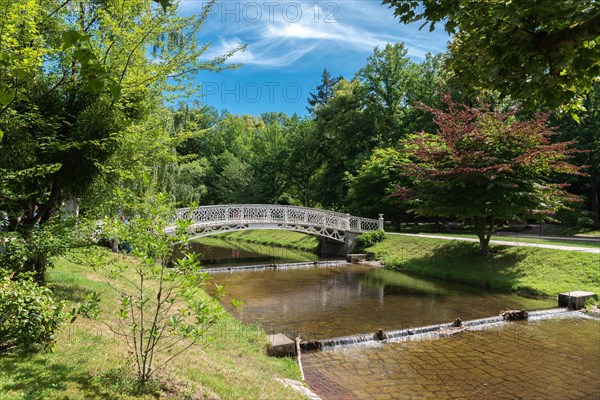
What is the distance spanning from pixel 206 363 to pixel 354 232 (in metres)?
19.2

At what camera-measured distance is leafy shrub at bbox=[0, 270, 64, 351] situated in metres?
4.05

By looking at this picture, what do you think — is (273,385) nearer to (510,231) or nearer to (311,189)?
(510,231)

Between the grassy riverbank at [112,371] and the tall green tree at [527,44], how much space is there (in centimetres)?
382

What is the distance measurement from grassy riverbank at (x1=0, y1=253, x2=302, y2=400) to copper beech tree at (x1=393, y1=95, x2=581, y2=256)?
37.8 ft

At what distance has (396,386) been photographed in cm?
630

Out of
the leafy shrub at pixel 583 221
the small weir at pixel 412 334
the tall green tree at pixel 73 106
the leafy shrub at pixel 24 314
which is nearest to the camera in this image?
the leafy shrub at pixel 24 314

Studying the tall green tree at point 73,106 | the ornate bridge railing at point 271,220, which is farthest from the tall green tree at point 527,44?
the ornate bridge railing at point 271,220

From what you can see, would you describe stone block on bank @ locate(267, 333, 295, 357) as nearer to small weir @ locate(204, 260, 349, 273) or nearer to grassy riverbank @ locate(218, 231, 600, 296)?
grassy riverbank @ locate(218, 231, 600, 296)

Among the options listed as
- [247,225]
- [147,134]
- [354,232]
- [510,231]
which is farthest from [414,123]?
[147,134]

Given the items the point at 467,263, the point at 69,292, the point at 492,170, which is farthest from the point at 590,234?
the point at 69,292

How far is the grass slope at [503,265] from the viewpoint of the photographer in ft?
40.7

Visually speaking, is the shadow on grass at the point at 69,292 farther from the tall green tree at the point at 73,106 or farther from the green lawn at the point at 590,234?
the green lawn at the point at 590,234

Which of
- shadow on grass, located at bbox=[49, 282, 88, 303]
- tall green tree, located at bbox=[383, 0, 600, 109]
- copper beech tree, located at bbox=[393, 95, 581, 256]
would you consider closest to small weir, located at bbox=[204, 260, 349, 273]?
copper beech tree, located at bbox=[393, 95, 581, 256]

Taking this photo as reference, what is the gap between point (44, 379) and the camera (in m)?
3.83
